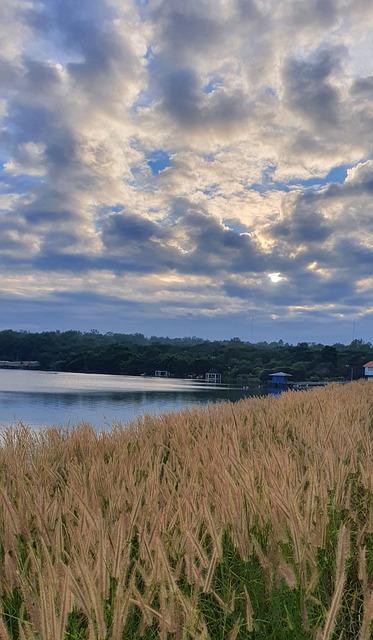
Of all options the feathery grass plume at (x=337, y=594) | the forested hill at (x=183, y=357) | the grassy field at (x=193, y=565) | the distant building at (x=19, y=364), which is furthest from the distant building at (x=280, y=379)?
the feathery grass plume at (x=337, y=594)

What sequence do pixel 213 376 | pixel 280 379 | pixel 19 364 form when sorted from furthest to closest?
pixel 19 364
pixel 213 376
pixel 280 379

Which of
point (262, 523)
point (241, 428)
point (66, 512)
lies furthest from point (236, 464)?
point (241, 428)

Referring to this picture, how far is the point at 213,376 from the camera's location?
111m

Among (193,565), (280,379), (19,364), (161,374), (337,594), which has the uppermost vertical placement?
(337,594)

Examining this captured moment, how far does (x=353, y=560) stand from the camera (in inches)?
102

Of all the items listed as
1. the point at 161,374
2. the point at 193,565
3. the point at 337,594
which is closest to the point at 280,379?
the point at 161,374

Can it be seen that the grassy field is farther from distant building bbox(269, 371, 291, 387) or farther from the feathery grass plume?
distant building bbox(269, 371, 291, 387)

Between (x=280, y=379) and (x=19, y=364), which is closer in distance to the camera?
(x=280, y=379)

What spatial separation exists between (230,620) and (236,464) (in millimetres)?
976

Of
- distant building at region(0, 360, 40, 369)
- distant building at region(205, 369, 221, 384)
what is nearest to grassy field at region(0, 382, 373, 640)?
distant building at region(205, 369, 221, 384)

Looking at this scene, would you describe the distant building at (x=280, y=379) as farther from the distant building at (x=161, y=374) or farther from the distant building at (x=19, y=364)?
the distant building at (x=19, y=364)

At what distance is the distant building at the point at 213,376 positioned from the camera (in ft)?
355

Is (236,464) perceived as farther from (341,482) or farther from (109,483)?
(109,483)

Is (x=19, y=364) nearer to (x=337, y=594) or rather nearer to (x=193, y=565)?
(x=193, y=565)
